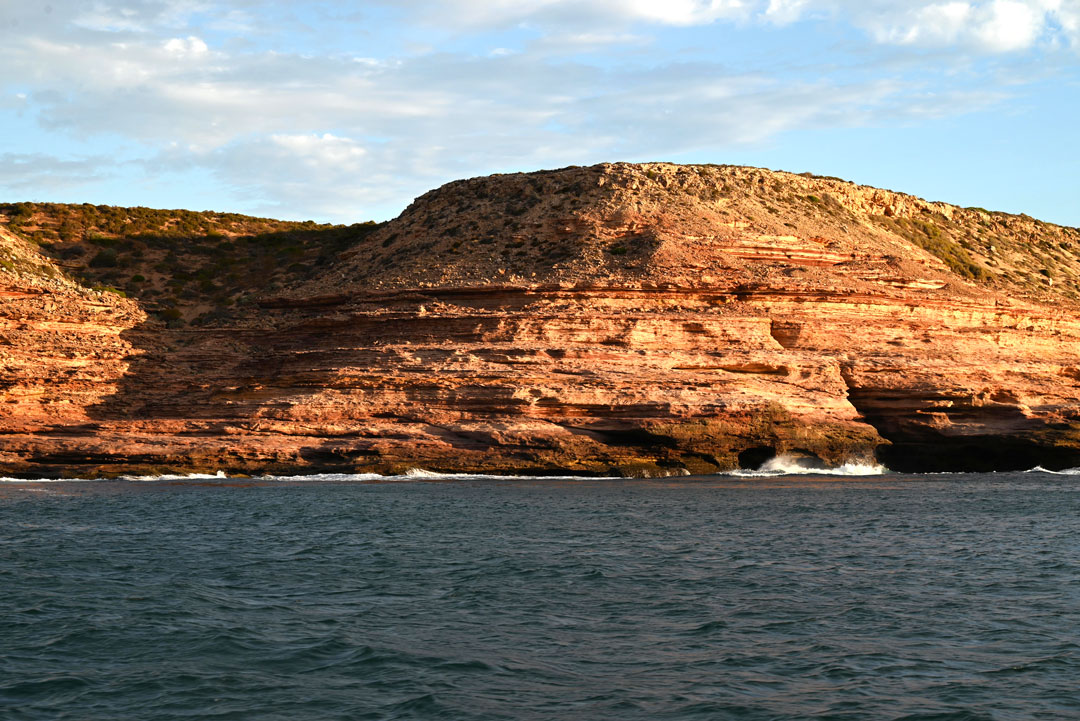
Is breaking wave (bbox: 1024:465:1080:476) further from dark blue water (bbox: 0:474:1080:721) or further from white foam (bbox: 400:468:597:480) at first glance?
white foam (bbox: 400:468:597:480)

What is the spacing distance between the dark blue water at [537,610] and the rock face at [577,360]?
388 inches

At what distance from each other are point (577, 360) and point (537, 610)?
1127 inches

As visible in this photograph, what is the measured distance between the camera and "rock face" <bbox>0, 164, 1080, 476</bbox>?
47344 millimetres

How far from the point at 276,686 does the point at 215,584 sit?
8293 millimetres

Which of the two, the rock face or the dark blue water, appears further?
the rock face

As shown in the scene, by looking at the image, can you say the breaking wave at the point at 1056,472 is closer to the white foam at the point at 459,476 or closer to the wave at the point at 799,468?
the wave at the point at 799,468

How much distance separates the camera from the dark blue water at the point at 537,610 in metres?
15.6

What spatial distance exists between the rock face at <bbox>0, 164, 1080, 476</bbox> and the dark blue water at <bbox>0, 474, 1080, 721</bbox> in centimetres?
985

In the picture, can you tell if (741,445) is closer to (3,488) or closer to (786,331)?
(786,331)

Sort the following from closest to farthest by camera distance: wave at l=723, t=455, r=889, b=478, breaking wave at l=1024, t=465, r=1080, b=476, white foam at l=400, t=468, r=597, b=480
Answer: white foam at l=400, t=468, r=597, b=480 < wave at l=723, t=455, r=889, b=478 < breaking wave at l=1024, t=465, r=1080, b=476

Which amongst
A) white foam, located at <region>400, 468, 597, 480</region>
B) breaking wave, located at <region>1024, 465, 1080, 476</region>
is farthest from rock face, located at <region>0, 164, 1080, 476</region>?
breaking wave, located at <region>1024, 465, 1080, 476</region>

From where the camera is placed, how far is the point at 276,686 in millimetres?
16219

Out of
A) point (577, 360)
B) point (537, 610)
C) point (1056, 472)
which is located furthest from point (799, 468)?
point (537, 610)

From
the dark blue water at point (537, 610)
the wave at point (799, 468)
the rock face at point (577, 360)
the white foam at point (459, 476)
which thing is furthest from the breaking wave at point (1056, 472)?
the white foam at point (459, 476)
